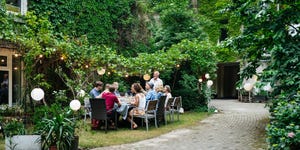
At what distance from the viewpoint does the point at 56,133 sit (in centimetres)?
634

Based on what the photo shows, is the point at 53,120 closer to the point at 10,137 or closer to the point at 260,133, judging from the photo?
the point at 10,137

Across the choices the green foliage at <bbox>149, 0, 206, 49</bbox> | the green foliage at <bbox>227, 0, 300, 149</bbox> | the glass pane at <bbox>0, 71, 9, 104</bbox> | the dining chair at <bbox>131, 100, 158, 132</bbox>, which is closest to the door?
the glass pane at <bbox>0, 71, 9, 104</bbox>

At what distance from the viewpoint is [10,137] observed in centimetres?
639

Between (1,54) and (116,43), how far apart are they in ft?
20.7

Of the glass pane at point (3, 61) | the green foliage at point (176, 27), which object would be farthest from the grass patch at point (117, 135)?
the green foliage at point (176, 27)

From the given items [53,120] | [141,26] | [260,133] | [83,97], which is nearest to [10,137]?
[53,120]

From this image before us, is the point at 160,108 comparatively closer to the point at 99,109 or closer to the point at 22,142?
the point at 99,109

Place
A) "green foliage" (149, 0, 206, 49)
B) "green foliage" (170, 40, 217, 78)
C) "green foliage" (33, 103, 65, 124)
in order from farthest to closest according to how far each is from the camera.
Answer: "green foliage" (149, 0, 206, 49) < "green foliage" (170, 40, 217, 78) < "green foliage" (33, 103, 65, 124)

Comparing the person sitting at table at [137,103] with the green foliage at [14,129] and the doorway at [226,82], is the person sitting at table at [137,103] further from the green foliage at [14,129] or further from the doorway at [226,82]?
the doorway at [226,82]

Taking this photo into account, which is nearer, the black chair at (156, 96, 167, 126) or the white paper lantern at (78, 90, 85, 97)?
the white paper lantern at (78, 90, 85, 97)

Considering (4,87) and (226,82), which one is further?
(226,82)

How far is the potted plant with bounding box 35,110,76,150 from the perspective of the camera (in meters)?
6.29

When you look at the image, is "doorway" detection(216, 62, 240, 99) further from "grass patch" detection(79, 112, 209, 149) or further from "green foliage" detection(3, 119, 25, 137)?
"green foliage" detection(3, 119, 25, 137)

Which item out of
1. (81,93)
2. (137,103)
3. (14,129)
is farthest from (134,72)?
(14,129)
